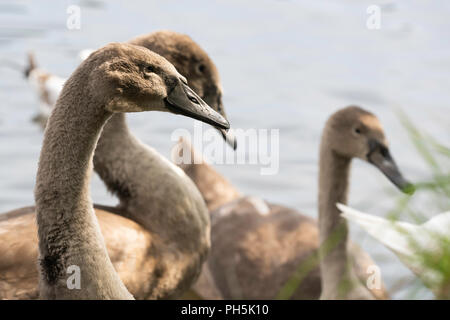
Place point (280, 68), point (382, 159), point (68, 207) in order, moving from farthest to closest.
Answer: point (280, 68) < point (382, 159) < point (68, 207)

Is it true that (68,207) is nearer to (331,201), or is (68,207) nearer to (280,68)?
(331,201)

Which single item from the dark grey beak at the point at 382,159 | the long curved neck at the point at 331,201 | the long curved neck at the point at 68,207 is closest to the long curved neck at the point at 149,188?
the long curved neck at the point at 331,201

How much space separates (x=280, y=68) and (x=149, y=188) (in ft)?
22.8

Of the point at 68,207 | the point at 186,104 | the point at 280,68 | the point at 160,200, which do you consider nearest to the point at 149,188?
the point at 160,200

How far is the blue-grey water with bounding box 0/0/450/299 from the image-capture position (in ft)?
29.5

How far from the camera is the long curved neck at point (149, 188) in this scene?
16.1 feet

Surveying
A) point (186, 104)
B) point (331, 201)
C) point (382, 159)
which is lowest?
point (331, 201)

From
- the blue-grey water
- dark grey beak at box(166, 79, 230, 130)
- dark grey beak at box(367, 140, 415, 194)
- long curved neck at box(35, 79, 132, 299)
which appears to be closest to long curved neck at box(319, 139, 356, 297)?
dark grey beak at box(367, 140, 415, 194)

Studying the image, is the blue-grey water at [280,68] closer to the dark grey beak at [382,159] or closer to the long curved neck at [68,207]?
the dark grey beak at [382,159]

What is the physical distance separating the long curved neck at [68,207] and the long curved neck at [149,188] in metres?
1.33

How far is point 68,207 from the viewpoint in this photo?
353 cm

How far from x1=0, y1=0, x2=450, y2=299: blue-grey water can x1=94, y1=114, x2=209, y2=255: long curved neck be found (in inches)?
124

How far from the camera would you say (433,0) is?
1324 cm
